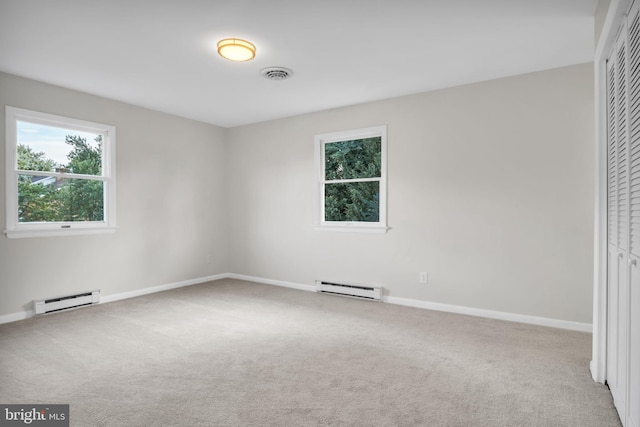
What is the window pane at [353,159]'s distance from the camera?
4.77 metres

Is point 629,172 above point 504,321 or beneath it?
above

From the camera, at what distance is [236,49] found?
3078 mm

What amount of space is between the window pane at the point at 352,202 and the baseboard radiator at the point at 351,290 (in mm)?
895

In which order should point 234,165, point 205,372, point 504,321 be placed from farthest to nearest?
1. point 234,165
2. point 504,321
3. point 205,372

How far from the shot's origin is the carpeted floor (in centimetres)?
206

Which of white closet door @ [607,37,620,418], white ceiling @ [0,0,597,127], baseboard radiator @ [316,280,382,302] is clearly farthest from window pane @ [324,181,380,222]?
white closet door @ [607,37,620,418]

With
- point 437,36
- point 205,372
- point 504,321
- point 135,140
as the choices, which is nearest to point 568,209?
point 504,321

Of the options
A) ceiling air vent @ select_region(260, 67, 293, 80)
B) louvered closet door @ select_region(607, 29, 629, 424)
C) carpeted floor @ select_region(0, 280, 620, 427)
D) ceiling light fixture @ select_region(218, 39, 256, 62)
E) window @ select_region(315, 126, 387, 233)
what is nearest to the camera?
louvered closet door @ select_region(607, 29, 629, 424)

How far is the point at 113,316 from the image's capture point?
393 centimetres

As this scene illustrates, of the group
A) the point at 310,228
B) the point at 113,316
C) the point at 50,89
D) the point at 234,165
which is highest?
the point at 50,89

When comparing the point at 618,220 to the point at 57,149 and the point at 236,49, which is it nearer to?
the point at 236,49

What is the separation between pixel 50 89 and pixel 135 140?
41.6 inches

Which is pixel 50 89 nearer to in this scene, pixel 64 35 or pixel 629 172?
pixel 64 35

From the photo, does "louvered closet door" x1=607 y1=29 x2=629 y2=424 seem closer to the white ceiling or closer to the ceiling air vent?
the white ceiling
